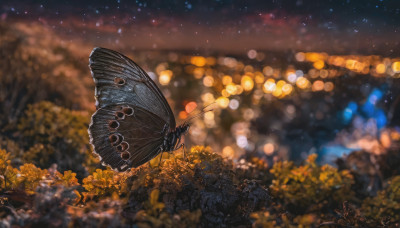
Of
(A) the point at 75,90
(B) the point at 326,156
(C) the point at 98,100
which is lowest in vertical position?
(B) the point at 326,156

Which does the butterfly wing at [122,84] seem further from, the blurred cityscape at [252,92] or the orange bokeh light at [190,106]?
the orange bokeh light at [190,106]

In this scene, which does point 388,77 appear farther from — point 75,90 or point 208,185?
point 75,90

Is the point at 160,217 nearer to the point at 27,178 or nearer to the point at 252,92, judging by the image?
the point at 27,178

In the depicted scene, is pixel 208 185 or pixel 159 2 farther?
pixel 159 2

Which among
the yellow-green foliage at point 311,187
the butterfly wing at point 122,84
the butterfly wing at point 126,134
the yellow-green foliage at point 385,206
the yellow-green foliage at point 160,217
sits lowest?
the yellow-green foliage at point 385,206

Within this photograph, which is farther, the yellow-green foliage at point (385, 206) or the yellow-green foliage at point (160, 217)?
the yellow-green foliage at point (385, 206)

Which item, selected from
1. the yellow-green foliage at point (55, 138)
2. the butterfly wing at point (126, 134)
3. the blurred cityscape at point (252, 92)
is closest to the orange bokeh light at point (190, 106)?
the blurred cityscape at point (252, 92)

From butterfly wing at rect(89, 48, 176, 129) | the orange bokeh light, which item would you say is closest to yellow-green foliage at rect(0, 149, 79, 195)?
butterfly wing at rect(89, 48, 176, 129)

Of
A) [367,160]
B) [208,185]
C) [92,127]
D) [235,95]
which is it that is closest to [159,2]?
[92,127]
